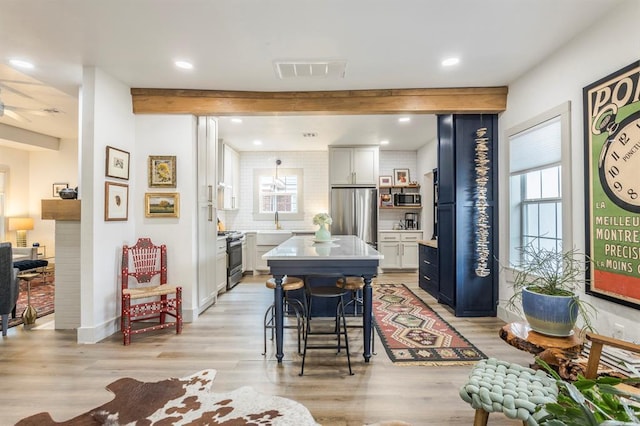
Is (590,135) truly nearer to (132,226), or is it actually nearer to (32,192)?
(132,226)

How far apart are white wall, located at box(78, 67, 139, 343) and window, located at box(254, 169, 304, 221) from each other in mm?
3694

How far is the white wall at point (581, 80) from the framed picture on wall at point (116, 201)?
14.6 ft

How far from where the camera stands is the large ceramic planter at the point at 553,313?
1.64 meters

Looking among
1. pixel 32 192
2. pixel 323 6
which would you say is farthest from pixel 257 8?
pixel 32 192

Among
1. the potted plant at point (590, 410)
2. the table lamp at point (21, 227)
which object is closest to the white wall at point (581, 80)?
the potted plant at point (590, 410)

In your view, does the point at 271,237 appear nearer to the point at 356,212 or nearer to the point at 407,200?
the point at 356,212

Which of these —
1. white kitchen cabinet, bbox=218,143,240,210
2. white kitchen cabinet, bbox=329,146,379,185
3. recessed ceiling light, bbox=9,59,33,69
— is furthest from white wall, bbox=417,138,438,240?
recessed ceiling light, bbox=9,59,33,69

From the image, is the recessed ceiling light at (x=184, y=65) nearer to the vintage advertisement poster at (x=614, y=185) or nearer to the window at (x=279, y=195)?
the vintage advertisement poster at (x=614, y=185)

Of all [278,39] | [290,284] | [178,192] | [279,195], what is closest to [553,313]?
[290,284]

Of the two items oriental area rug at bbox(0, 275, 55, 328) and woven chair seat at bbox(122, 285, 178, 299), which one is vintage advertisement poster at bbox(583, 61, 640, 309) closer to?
woven chair seat at bbox(122, 285, 178, 299)

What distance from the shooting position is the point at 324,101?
3.62 meters

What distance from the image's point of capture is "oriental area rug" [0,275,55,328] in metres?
3.78

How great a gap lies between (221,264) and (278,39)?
11.3 feet

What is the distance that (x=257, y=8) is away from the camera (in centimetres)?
216
